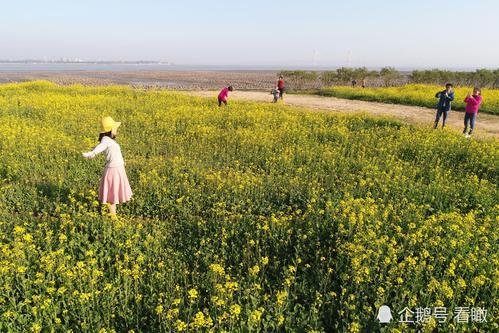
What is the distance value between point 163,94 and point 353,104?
12517mm

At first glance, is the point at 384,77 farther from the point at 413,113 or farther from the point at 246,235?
the point at 246,235

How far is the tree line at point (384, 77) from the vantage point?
38031 mm

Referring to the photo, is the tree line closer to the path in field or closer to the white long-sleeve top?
the path in field

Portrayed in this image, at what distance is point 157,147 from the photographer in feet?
37.6

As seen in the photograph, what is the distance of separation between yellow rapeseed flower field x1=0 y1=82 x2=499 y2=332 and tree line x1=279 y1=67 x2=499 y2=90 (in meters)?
30.7

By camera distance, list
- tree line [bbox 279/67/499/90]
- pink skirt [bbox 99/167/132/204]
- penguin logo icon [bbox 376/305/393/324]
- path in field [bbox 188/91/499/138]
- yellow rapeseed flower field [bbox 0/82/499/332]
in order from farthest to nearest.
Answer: tree line [bbox 279/67/499/90], path in field [bbox 188/91/499/138], pink skirt [bbox 99/167/132/204], yellow rapeseed flower field [bbox 0/82/499/332], penguin logo icon [bbox 376/305/393/324]

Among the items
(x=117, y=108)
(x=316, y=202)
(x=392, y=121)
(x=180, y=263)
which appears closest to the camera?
(x=180, y=263)

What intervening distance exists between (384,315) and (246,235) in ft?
7.77

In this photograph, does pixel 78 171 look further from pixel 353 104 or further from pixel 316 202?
pixel 353 104

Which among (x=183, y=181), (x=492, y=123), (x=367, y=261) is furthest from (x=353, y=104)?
(x=367, y=261)

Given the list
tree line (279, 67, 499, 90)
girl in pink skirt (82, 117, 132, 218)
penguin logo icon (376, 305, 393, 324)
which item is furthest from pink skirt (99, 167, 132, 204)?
tree line (279, 67, 499, 90)

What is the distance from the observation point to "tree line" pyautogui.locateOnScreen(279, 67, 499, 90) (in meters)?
38.0

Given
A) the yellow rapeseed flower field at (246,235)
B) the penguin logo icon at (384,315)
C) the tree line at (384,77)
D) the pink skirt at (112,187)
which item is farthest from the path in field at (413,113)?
the tree line at (384,77)

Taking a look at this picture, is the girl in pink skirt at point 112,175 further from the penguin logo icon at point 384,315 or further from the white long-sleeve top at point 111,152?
the penguin logo icon at point 384,315
